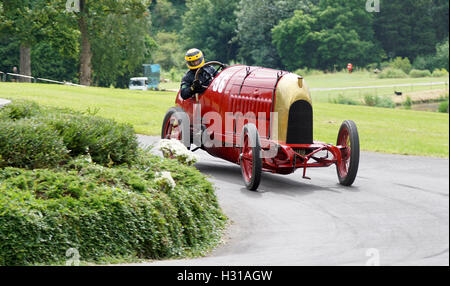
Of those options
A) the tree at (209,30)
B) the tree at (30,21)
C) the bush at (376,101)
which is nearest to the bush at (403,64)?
the bush at (376,101)

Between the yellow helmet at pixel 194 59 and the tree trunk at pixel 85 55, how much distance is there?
13.8 metres

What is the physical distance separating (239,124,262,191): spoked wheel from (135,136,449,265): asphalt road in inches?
8.0

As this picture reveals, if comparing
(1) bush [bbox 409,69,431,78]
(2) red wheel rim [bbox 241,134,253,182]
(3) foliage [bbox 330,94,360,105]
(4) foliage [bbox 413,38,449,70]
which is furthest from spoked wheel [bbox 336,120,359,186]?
(3) foliage [bbox 330,94,360,105]

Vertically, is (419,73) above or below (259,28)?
below

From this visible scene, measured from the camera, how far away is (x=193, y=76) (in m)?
11.9

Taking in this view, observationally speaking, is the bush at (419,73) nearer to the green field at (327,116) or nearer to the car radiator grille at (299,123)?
the green field at (327,116)

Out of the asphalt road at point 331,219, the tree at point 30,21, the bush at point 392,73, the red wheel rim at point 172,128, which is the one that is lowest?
the asphalt road at point 331,219

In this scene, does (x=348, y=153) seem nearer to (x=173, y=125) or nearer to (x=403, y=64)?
(x=173, y=125)

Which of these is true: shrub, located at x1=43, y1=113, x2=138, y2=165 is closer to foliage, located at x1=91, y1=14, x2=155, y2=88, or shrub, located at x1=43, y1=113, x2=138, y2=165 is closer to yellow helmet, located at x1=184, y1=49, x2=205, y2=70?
yellow helmet, located at x1=184, y1=49, x2=205, y2=70

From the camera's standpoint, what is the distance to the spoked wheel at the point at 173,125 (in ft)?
38.9

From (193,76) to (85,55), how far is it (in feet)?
57.2

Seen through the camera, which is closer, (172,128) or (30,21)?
(172,128)

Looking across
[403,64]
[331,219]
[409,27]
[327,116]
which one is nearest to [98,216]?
[331,219]
